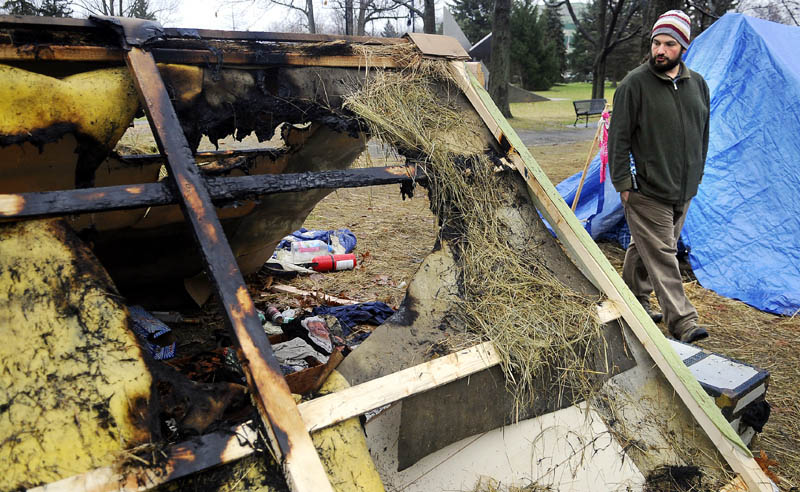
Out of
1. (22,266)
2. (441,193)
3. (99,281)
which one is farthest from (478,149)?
(22,266)

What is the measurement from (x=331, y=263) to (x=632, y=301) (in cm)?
365

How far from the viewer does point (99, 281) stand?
5.81ft

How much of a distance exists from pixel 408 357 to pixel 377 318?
2.24 m

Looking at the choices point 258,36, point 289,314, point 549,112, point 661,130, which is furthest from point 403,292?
point 549,112

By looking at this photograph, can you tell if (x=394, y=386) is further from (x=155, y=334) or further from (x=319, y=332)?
(x=155, y=334)

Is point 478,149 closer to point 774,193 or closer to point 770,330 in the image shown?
point 770,330

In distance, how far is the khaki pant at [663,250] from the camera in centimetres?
397

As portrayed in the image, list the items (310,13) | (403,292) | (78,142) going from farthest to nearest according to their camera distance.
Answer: (310,13), (403,292), (78,142)

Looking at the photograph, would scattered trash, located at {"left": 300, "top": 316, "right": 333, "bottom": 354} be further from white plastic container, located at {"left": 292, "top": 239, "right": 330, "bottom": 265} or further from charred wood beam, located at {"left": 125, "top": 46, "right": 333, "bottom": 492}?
charred wood beam, located at {"left": 125, "top": 46, "right": 333, "bottom": 492}

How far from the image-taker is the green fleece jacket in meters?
3.86

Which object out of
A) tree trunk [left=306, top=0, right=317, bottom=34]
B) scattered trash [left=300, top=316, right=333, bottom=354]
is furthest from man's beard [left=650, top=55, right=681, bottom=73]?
tree trunk [left=306, top=0, right=317, bottom=34]

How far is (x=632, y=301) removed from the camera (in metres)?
2.55

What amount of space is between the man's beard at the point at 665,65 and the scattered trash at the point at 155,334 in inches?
156

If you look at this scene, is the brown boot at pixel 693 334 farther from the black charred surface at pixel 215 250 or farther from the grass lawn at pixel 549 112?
the grass lawn at pixel 549 112
